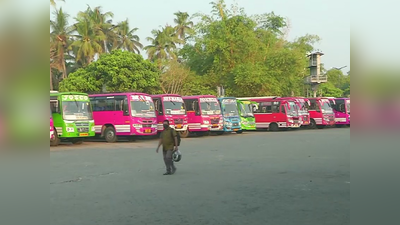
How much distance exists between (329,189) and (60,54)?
1366 inches

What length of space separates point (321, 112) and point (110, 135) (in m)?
17.5

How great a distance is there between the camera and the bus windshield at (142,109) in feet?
69.6

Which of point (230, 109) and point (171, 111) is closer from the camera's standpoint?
point (171, 111)

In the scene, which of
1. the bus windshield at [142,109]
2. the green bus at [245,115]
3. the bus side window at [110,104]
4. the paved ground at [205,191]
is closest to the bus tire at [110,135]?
the bus side window at [110,104]

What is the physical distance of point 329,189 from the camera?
807cm

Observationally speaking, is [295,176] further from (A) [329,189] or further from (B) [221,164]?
(B) [221,164]

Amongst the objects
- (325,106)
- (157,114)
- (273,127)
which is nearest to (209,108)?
(157,114)

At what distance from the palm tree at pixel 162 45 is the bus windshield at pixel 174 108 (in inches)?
931

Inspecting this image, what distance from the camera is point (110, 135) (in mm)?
21719

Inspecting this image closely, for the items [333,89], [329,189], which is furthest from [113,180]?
[333,89]

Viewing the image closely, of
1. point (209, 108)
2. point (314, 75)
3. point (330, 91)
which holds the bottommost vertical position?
point (209, 108)

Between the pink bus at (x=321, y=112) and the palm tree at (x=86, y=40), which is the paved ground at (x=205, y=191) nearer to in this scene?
the pink bus at (x=321, y=112)

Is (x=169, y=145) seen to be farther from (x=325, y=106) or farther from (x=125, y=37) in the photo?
(x=125, y=37)

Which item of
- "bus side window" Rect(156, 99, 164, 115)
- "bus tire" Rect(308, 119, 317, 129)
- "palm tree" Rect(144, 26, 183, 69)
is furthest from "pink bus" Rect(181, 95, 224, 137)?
"palm tree" Rect(144, 26, 183, 69)
